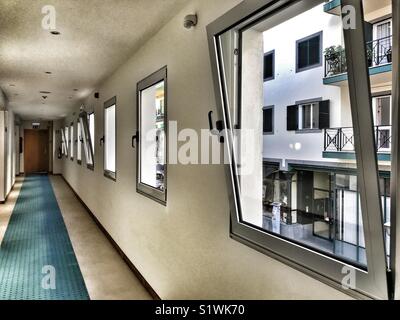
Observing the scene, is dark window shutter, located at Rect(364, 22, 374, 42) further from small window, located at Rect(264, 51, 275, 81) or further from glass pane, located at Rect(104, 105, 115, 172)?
glass pane, located at Rect(104, 105, 115, 172)

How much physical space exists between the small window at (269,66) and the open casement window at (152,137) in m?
1.26

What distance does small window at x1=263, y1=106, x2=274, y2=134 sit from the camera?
1.80 meters

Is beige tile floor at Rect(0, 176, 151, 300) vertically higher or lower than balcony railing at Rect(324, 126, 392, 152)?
lower

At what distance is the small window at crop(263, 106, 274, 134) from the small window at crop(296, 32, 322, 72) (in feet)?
0.94

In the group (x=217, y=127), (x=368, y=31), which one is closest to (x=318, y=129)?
(x=368, y=31)

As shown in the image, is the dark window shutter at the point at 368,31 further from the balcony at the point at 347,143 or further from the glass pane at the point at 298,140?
the balcony at the point at 347,143

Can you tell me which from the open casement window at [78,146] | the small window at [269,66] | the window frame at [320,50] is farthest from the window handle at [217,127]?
the open casement window at [78,146]

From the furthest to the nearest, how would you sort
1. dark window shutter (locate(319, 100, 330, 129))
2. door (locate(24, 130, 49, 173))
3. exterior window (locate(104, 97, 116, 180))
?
1. door (locate(24, 130, 49, 173))
2. exterior window (locate(104, 97, 116, 180))
3. dark window shutter (locate(319, 100, 330, 129))

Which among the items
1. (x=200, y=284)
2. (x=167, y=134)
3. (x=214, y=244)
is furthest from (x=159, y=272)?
(x=167, y=134)

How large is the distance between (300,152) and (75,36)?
8.57ft

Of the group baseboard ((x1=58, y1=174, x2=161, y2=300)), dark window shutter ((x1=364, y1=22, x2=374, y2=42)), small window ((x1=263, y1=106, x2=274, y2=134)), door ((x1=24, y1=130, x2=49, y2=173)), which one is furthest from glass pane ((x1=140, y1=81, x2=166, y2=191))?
door ((x1=24, y1=130, x2=49, y2=173))

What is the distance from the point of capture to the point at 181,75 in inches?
101

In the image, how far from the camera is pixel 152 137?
3.46 m

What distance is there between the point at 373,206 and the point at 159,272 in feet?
7.66
